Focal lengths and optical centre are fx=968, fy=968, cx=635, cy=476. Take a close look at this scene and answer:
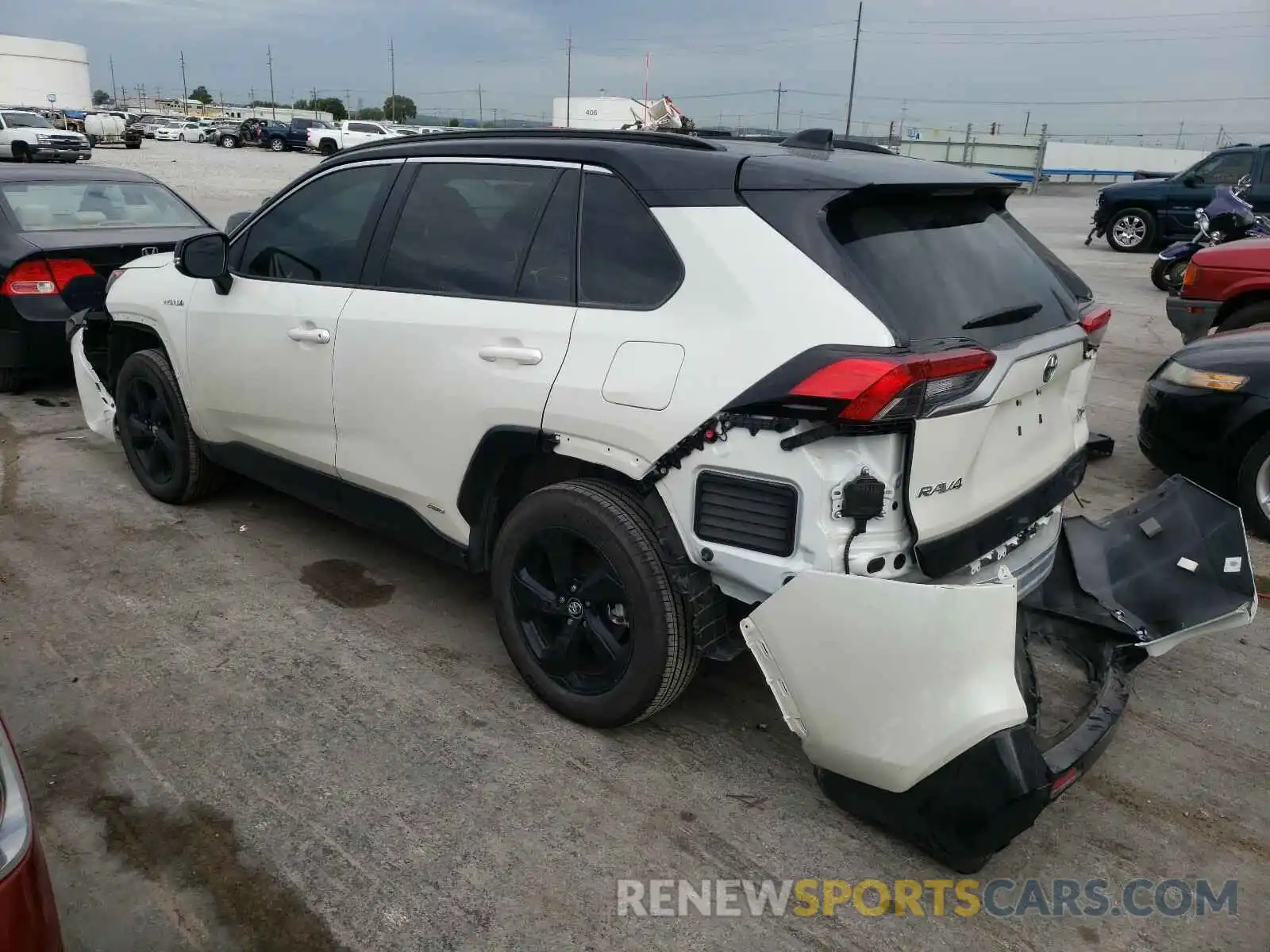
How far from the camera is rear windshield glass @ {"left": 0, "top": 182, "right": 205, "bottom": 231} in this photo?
6.96 metres

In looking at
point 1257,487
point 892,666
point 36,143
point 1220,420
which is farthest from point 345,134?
point 892,666

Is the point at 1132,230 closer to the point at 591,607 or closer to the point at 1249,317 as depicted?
the point at 1249,317

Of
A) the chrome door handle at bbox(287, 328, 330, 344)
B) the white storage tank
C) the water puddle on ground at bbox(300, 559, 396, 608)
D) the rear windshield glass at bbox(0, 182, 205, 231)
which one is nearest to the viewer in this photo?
the chrome door handle at bbox(287, 328, 330, 344)

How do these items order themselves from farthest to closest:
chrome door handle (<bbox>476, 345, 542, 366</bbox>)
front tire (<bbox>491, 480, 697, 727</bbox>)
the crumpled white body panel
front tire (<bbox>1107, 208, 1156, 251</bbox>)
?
front tire (<bbox>1107, 208, 1156, 251</bbox>) → the crumpled white body panel → chrome door handle (<bbox>476, 345, 542, 366</bbox>) → front tire (<bbox>491, 480, 697, 727</bbox>)

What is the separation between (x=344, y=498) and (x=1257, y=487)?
436 centimetres

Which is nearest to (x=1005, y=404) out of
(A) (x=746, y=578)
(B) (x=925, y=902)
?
(A) (x=746, y=578)

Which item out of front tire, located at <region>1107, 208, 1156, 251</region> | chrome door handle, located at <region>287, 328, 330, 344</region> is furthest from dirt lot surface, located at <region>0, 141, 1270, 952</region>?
front tire, located at <region>1107, 208, 1156, 251</region>

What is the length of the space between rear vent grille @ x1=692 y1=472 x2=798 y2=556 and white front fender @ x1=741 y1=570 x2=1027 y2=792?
0.14 metres

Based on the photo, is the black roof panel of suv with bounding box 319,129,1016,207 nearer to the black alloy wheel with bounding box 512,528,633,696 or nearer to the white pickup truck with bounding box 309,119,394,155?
the black alloy wheel with bounding box 512,528,633,696

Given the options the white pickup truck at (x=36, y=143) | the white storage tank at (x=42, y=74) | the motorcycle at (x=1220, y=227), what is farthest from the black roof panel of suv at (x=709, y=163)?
the white storage tank at (x=42, y=74)

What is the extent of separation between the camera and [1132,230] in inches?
693

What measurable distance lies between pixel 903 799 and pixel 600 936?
2.81ft

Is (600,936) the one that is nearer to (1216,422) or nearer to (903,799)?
(903,799)

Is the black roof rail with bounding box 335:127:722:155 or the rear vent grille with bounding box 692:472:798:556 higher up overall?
the black roof rail with bounding box 335:127:722:155
